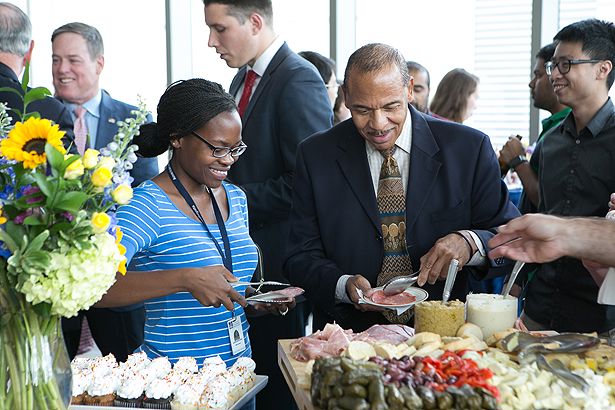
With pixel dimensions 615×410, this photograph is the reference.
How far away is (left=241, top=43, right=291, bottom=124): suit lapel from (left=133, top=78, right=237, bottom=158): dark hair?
0.85 metres

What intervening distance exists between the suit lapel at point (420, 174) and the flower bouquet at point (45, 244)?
115 cm

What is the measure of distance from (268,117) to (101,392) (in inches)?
64.8

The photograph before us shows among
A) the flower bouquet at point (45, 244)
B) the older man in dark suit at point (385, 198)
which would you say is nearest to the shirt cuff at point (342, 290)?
the older man in dark suit at point (385, 198)

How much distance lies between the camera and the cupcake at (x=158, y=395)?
6.07 ft

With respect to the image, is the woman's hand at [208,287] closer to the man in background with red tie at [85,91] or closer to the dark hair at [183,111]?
the dark hair at [183,111]

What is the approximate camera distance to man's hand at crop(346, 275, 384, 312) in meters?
2.21

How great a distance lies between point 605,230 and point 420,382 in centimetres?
81

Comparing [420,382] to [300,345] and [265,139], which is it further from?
[265,139]

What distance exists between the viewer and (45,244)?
4.54 feet

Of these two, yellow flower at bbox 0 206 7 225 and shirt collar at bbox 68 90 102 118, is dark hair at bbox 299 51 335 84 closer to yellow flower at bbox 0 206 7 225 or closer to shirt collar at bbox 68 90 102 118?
shirt collar at bbox 68 90 102 118

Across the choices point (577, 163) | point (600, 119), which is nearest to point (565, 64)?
point (600, 119)

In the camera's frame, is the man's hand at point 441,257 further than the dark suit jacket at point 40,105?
No

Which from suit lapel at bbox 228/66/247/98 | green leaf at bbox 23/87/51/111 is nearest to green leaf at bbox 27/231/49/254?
green leaf at bbox 23/87/51/111

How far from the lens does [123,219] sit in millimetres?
2146
